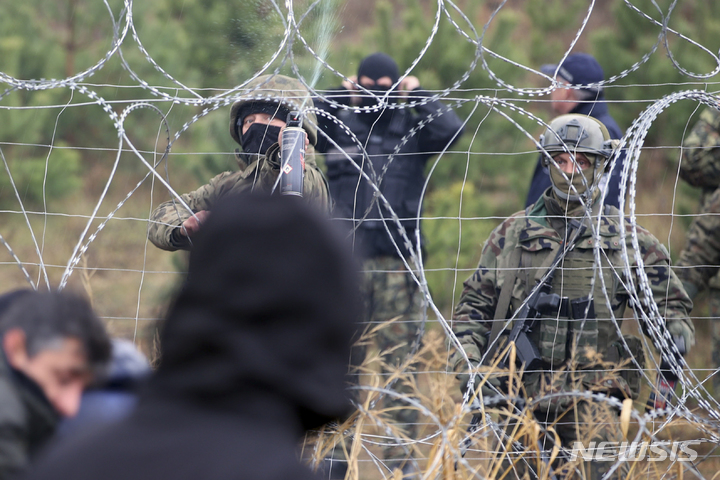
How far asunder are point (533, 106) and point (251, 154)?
220 inches

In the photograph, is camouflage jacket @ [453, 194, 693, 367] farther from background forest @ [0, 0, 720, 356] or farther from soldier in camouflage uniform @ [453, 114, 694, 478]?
background forest @ [0, 0, 720, 356]

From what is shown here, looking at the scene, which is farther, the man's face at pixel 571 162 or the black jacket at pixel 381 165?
the black jacket at pixel 381 165

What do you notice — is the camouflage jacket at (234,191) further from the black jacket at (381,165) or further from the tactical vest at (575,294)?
the tactical vest at (575,294)

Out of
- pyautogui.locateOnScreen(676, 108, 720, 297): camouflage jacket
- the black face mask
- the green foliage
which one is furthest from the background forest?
the black face mask

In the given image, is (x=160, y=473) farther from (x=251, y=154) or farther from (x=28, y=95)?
(x=28, y=95)

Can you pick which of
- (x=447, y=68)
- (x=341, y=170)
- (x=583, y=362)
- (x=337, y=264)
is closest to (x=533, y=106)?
(x=447, y=68)

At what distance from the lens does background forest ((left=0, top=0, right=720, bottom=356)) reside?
6.18m

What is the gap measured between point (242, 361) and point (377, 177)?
3013 millimetres

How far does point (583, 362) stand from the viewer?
3.02 metres

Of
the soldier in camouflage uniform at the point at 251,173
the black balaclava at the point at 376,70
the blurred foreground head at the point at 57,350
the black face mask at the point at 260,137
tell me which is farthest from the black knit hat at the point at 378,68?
the blurred foreground head at the point at 57,350

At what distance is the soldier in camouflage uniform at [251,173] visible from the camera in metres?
3.04

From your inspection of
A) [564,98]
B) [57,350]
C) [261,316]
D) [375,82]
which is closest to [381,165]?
[375,82]

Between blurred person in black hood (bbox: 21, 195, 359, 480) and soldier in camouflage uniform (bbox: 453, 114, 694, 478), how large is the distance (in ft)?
7.09

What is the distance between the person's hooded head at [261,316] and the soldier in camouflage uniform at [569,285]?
2152 mm
